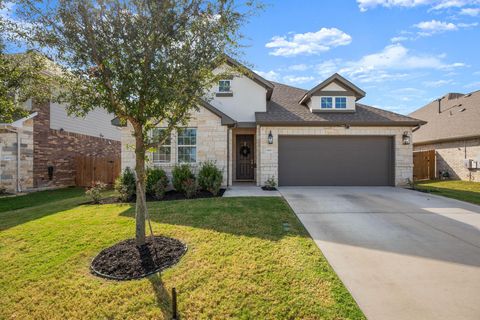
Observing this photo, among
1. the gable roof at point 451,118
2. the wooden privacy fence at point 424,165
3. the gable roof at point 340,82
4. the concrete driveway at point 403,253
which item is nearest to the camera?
the concrete driveway at point 403,253

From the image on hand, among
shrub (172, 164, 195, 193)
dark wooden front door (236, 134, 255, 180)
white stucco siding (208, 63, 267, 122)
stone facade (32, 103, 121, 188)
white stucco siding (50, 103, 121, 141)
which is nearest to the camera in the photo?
shrub (172, 164, 195, 193)

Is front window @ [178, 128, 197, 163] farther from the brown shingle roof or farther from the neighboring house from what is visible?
the neighboring house

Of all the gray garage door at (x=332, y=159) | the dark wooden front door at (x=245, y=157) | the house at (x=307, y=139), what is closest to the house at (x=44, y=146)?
the house at (x=307, y=139)

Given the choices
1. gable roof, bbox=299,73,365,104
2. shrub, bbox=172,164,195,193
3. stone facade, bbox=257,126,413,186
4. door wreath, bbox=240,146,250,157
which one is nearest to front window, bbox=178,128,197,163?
shrub, bbox=172,164,195,193

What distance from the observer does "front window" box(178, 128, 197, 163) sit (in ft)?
38.2

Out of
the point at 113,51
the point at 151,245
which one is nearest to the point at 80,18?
the point at 113,51

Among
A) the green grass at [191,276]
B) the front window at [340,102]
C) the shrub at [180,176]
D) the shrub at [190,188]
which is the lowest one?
the green grass at [191,276]

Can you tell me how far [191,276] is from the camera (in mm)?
3973

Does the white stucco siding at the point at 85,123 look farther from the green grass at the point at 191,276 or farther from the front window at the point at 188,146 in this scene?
the green grass at the point at 191,276

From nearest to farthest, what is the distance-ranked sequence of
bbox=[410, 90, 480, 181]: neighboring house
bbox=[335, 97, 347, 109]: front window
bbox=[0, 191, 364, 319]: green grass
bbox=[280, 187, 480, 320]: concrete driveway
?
bbox=[280, 187, 480, 320]: concrete driveway → bbox=[0, 191, 364, 319]: green grass → bbox=[335, 97, 347, 109]: front window → bbox=[410, 90, 480, 181]: neighboring house

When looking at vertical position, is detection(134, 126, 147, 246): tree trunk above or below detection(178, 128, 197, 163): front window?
below

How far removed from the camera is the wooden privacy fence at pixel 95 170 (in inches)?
595

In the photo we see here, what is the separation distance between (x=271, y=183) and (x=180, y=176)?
13.6 feet

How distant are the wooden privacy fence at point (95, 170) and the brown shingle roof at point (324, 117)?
30.1 ft
